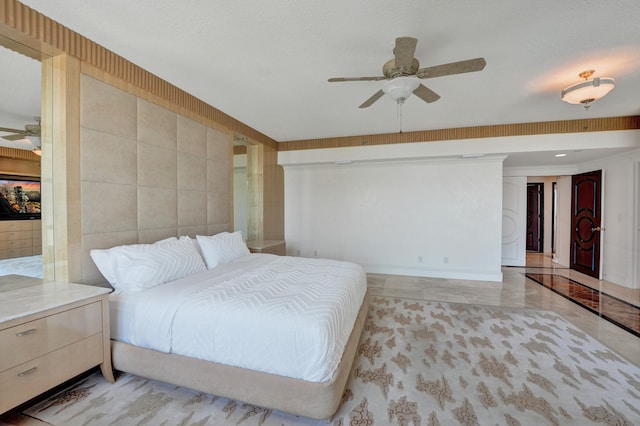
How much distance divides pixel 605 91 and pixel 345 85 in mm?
2631

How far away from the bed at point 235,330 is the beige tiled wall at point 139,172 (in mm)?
371

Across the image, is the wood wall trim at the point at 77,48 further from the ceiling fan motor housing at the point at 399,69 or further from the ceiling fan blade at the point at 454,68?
the ceiling fan blade at the point at 454,68

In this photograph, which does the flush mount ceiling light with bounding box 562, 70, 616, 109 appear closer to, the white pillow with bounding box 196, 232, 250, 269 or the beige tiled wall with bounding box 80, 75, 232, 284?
the white pillow with bounding box 196, 232, 250, 269

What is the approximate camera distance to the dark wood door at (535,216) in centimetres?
772

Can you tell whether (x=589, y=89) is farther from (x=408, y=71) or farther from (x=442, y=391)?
(x=442, y=391)

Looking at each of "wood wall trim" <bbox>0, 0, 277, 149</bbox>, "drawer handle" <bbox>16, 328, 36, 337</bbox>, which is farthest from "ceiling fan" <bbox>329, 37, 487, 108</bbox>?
"drawer handle" <bbox>16, 328, 36, 337</bbox>

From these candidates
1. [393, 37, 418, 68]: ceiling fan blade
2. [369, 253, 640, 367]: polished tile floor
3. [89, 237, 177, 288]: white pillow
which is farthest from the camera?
[369, 253, 640, 367]: polished tile floor

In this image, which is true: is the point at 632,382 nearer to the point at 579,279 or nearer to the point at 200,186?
the point at 579,279

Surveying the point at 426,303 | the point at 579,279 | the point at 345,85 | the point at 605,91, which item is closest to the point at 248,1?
the point at 345,85

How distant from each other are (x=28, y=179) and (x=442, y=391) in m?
3.72

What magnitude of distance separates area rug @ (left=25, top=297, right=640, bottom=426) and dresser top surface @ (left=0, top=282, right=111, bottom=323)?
0.72 metres

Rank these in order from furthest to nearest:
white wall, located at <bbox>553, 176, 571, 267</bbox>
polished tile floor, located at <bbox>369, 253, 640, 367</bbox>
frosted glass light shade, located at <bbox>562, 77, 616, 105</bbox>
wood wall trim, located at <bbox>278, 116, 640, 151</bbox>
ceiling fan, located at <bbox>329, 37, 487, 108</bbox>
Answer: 1. white wall, located at <bbox>553, 176, 571, 267</bbox>
2. wood wall trim, located at <bbox>278, 116, 640, 151</bbox>
3. polished tile floor, located at <bbox>369, 253, 640, 367</bbox>
4. frosted glass light shade, located at <bbox>562, 77, 616, 105</bbox>
5. ceiling fan, located at <bbox>329, 37, 487, 108</bbox>

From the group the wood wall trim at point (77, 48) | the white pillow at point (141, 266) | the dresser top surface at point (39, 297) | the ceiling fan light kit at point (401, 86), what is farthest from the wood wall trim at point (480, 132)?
the dresser top surface at point (39, 297)

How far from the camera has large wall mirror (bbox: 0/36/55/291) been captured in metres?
2.11
